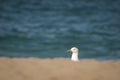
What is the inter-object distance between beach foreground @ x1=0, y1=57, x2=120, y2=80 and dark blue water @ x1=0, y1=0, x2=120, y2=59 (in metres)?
5.58

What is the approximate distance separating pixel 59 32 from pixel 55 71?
11121 mm

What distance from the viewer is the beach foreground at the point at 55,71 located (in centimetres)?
461

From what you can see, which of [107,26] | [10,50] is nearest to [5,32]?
[10,50]

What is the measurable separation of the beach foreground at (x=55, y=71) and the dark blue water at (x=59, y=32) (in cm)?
558

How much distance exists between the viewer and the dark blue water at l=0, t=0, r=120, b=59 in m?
12.1

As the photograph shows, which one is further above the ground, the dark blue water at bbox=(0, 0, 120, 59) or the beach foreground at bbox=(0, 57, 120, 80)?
the dark blue water at bbox=(0, 0, 120, 59)

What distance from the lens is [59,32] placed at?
15875mm

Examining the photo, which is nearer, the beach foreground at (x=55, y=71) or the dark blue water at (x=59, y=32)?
the beach foreground at (x=55, y=71)

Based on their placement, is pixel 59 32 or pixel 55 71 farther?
pixel 59 32

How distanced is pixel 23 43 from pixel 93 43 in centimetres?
270

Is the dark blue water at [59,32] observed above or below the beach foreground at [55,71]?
above

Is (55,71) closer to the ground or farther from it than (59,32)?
closer to the ground

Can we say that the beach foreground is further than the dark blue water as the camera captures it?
No

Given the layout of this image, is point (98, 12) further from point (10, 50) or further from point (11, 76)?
point (11, 76)
